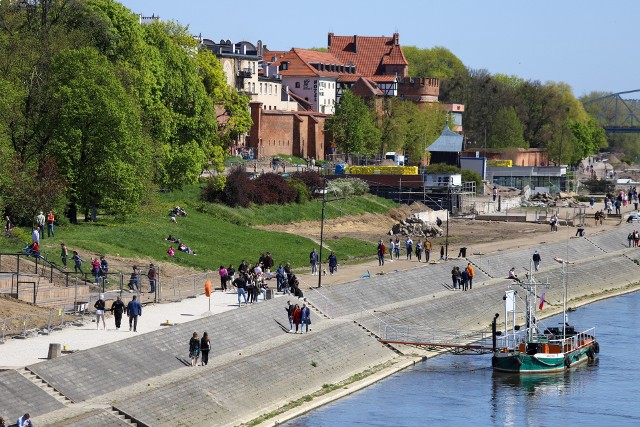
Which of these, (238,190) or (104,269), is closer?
(104,269)

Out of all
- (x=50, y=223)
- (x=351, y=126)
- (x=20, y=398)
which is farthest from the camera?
(x=351, y=126)

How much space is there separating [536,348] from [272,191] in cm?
4344

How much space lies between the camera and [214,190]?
9362cm

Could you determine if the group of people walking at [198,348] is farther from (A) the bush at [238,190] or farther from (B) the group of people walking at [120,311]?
(A) the bush at [238,190]

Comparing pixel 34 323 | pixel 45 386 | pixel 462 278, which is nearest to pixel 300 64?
pixel 462 278

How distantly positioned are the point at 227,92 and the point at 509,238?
2215cm

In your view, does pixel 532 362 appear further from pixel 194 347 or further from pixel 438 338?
pixel 194 347

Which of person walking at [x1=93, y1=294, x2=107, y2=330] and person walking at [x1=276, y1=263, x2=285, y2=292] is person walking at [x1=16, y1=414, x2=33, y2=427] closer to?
person walking at [x1=93, y1=294, x2=107, y2=330]

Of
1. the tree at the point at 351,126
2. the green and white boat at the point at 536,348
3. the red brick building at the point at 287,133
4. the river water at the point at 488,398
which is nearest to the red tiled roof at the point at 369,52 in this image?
the red brick building at the point at 287,133

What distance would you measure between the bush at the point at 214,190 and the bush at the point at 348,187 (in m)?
17.5

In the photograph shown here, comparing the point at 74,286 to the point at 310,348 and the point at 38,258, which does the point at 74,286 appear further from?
the point at 310,348

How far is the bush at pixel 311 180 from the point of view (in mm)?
107994

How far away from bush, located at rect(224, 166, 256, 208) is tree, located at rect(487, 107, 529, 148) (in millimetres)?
92604

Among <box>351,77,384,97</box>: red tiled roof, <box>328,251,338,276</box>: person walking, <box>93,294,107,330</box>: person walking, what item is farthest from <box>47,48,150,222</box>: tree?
<box>351,77,384,97</box>: red tiled roof
